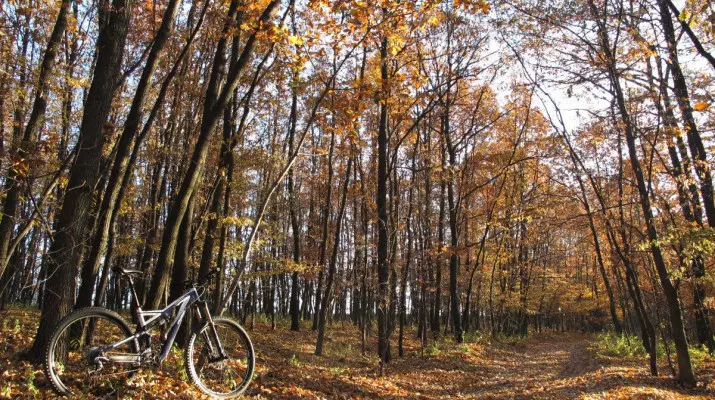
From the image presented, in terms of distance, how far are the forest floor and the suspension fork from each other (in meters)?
0.46

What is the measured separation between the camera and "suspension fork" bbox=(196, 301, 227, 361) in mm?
4918

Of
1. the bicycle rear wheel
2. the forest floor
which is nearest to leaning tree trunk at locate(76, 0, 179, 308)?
the forest floor

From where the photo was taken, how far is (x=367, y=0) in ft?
18.9

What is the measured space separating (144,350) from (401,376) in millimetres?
8013

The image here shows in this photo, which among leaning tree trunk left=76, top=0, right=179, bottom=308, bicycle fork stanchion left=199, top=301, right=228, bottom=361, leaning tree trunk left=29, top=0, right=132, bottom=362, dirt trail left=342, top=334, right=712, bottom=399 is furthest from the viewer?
dirt trail left=342, top=334, right=712, bottom=399

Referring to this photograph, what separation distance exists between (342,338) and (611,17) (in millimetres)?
16175

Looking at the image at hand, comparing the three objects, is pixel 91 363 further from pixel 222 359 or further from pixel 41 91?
pixel 41 91

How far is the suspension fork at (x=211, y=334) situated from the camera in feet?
16.1

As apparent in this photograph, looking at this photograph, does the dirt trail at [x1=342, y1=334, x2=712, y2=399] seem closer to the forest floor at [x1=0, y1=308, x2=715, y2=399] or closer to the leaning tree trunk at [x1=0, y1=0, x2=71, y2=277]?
the forest floor at [x1=0, y1=308, x2=715, y2=399]

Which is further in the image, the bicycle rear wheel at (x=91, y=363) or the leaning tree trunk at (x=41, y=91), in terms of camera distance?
the leaning tree trunk at (x=41, y=91)

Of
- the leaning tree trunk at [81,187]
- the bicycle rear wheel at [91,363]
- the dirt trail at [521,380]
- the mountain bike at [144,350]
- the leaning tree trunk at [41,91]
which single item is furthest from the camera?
the dirt trail at [521,380]

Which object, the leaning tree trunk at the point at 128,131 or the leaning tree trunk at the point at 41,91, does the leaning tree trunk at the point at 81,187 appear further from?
the leaning tree trunk at the point at 41,91

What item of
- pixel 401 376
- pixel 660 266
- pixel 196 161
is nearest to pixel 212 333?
pixel 196 161

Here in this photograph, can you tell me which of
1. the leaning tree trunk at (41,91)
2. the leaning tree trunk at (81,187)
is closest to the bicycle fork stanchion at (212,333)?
the leaning tree trunk at (81,187)
